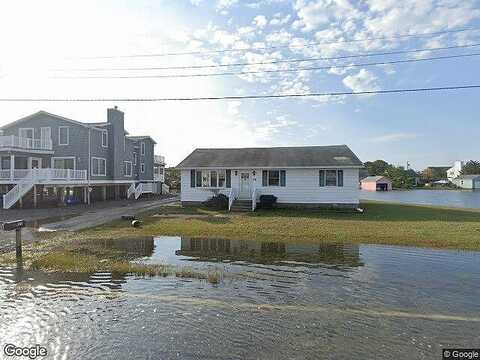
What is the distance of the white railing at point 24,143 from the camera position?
2812 centimetres

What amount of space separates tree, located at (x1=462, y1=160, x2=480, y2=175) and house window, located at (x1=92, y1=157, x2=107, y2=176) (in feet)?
377

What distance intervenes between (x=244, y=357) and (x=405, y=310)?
12.1 feet

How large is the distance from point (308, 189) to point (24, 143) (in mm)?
23557

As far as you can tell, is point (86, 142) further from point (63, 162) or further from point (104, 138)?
point (104, 138)

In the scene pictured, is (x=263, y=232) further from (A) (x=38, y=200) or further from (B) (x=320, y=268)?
(A) (x=38, y=200)

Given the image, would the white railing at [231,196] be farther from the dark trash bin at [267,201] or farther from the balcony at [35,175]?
the balcony at [35,175]

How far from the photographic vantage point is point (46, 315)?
22.6 feet

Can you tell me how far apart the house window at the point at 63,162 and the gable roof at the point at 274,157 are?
11619 mm

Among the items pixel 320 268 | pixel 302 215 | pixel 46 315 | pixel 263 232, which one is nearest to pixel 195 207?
pixel 302 215

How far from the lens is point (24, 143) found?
29.4 meters

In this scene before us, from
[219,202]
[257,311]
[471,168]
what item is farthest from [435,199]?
[471,168]

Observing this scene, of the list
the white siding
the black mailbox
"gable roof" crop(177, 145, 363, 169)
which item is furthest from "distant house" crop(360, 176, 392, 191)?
the black mailbox

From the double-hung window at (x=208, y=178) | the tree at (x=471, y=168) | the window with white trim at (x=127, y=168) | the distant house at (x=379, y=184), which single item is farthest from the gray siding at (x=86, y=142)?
the tree at (x=471, y=168)

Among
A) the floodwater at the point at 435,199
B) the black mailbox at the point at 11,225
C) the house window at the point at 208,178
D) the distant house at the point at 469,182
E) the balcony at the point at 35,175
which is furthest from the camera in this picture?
the distant house at the point at 469,182
